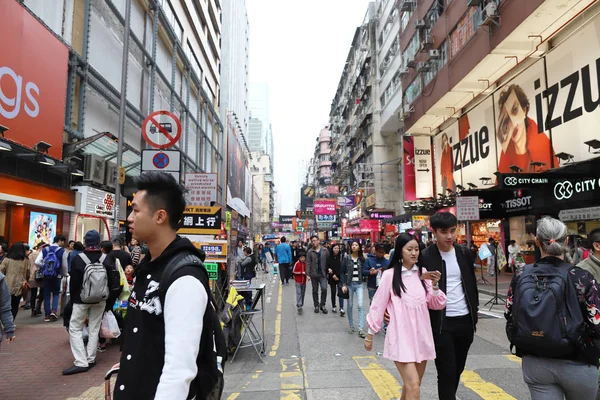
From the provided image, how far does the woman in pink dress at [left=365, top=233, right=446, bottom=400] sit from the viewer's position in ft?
11.7

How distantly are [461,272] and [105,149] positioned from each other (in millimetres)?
15474

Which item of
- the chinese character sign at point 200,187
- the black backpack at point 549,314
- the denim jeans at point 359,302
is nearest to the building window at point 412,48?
the denim jeans at point 359,302

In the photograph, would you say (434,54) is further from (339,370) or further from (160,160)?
(339,370)

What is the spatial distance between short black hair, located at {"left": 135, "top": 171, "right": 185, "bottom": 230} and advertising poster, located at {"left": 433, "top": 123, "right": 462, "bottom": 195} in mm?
23527

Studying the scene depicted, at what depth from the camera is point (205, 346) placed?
1811mm

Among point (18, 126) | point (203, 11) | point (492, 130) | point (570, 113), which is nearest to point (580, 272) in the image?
point (18, 126)

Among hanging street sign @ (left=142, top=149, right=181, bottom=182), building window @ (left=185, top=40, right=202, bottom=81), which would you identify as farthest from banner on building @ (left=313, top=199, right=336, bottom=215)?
hanging street sign @ (left=142, top=149, right=181, bottom=182)

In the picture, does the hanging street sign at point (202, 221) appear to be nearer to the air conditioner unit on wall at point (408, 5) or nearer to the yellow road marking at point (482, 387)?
the yellow road marking at point (482, 387)

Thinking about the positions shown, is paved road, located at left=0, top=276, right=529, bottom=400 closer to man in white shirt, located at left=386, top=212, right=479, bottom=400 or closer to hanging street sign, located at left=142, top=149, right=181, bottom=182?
man in white shirt, located at left=386, top=212, right=479, bottom=400

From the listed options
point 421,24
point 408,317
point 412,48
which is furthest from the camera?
point 412,48

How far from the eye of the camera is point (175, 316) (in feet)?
5.46

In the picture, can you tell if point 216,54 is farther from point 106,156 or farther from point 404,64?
point 106,156

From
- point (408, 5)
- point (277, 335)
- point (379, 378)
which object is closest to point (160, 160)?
point (277, 335)

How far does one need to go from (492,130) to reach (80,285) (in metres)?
18.9
